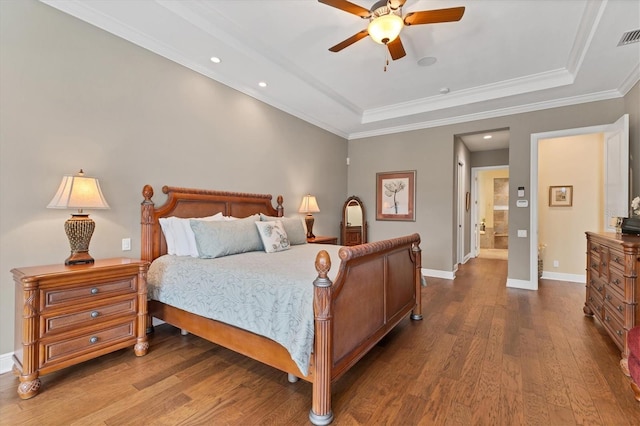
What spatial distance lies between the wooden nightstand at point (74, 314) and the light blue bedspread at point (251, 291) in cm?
28

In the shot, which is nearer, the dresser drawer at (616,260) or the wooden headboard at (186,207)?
the dresser drawer at (616,260)

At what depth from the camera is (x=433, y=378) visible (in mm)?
2049

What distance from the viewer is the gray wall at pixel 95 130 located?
7.00 ft

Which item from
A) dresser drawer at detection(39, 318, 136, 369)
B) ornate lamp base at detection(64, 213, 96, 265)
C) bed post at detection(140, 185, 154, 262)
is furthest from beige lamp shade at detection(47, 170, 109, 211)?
dresser drawer at detection(39, 318, 136, 369)

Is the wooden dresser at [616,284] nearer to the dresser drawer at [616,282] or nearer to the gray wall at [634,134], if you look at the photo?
the dresser drawer at [616,282]

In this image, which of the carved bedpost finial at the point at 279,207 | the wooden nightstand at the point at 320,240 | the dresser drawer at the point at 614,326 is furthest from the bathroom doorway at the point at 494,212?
the carved bedpost finial at the point at 279,207

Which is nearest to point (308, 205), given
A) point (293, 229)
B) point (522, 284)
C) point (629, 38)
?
point (293, 229)

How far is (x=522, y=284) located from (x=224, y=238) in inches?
177

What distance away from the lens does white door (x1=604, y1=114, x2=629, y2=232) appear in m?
3.38

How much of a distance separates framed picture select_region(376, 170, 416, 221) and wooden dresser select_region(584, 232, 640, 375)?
8.94 feet

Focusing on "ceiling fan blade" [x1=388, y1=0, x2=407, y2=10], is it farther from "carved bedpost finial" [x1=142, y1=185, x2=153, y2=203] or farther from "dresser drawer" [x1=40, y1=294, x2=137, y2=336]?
"dresser drawer" [x1=40, y1=294, x2=137, y2=336]

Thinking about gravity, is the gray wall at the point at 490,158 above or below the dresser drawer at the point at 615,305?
above

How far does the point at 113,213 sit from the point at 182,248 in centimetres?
68

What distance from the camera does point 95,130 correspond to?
2.55 metres
